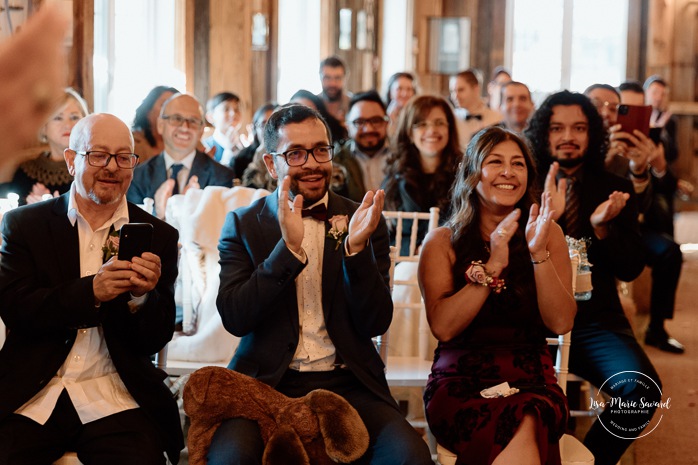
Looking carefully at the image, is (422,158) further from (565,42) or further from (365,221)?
(565,42)

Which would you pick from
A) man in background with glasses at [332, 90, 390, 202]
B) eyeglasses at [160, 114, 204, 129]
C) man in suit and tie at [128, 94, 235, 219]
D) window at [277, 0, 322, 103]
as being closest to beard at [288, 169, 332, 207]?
man in suit and tie at [128, 94, 235, 219]

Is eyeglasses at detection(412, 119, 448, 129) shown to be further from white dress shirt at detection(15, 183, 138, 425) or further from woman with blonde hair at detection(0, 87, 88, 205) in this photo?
white dress shirt at detection(15, 183, 138, 425)

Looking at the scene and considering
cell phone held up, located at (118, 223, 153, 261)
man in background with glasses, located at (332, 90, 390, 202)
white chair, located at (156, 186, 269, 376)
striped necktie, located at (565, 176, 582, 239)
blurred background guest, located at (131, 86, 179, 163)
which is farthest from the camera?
blurred background guest, located at (131, 86, 179, 163)

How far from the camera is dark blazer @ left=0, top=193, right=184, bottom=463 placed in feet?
7.38

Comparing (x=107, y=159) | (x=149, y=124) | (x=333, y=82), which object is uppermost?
(x=333, y=82)

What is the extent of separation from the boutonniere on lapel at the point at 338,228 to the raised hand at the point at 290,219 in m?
0.12

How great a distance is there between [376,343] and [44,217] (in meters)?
1.12

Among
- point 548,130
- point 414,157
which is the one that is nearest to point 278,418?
point 548,130

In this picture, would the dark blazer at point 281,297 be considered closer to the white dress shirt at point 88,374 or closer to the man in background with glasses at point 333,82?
the white dress shirt at point 88,374

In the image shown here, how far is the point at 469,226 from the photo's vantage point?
9.02ft

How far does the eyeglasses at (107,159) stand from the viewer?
2.42 meters

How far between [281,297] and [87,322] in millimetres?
535

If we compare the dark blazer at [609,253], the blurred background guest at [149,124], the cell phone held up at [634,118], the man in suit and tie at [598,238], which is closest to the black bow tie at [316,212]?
the man in suit and tie at [598,238]

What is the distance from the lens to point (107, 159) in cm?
242
